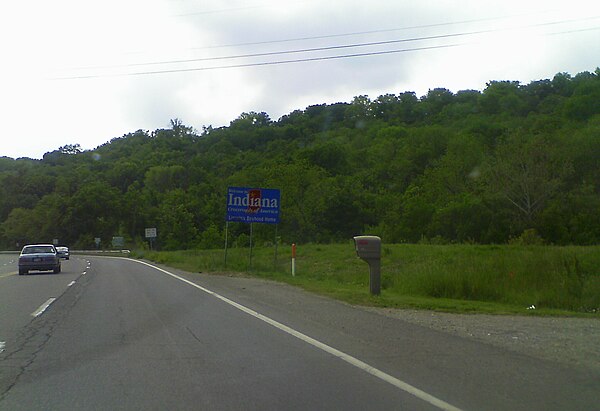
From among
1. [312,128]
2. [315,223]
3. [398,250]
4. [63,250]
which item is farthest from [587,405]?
[312,128]

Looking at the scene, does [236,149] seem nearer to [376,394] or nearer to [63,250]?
[63,250]

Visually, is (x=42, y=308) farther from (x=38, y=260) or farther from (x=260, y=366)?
(x=38, y=260)

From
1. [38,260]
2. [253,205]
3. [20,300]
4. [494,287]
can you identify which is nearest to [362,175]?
[253,205]

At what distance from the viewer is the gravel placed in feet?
34.1

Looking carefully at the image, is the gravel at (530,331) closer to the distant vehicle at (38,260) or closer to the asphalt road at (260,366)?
the asphalt road at (260,366)

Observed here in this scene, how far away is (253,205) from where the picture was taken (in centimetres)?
3281

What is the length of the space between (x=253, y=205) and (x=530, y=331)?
21317 mm

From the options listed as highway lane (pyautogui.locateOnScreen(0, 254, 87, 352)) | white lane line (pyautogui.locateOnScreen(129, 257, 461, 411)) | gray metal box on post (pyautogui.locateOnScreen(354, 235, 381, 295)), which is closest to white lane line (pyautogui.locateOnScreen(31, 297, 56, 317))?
highway lane (pyautogui.locateOnScreen(0, 254, 87, 352))

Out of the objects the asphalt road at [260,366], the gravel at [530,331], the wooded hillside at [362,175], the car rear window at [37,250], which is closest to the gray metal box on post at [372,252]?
the gravel at [530,331]

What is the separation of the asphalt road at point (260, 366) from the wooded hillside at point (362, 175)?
140 feet

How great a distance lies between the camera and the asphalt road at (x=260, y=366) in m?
7.42

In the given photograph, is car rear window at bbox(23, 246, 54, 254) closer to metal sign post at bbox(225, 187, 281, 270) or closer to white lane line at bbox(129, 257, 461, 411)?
metal sign post at bbox(225, 187, 281, 270)

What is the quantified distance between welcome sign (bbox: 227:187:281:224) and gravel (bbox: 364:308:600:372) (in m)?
17.0

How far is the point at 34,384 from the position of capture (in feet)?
27.1
